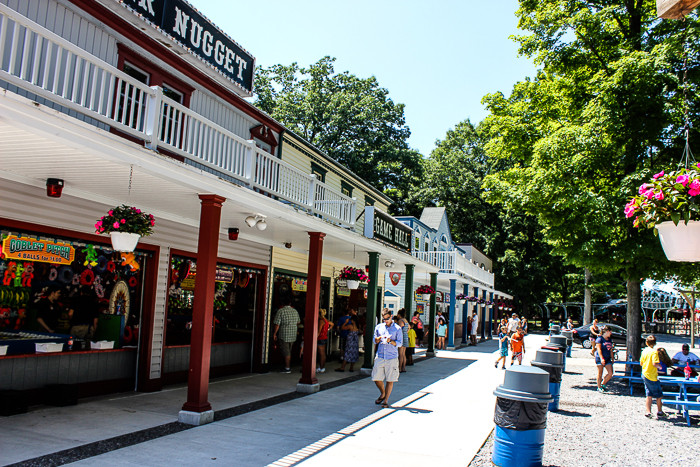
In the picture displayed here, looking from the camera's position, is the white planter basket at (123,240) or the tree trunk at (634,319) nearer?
the white planter basket at (123,240)

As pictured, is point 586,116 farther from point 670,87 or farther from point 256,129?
point 256,129

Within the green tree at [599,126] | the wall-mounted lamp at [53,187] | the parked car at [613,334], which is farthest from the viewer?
the parked car at [613,334]

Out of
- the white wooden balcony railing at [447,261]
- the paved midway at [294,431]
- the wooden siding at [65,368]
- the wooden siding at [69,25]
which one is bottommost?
the paved midway at [294,431]

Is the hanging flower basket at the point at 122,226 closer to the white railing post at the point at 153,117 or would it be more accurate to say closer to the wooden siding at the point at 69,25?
the white railing post at the point at 153,117

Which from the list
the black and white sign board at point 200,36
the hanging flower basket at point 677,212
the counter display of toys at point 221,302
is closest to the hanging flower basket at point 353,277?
the counter display of toys at point 221,302

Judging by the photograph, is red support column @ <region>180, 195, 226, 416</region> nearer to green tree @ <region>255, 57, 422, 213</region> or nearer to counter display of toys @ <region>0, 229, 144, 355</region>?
counter display of toys @ <region>0, 229, 144, 355</region>

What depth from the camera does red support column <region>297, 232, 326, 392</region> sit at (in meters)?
10.6

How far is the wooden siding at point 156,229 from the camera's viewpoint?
7.32m

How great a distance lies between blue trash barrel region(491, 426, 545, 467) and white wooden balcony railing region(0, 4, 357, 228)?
5508 millimetres

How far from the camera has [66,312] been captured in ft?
28.8

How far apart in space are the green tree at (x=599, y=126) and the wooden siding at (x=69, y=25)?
405 inches

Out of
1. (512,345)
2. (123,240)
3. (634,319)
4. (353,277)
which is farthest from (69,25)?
(634,319)

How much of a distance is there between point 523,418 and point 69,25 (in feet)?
28.4

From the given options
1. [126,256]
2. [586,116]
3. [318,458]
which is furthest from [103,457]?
[586,116]
